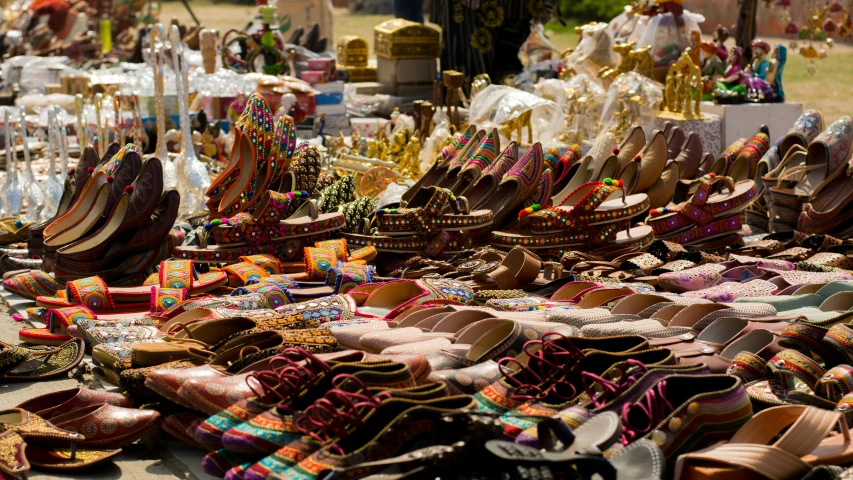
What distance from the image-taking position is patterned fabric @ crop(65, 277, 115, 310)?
141 inches

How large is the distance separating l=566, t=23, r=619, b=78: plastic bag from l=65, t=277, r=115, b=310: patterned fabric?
412 centimetres

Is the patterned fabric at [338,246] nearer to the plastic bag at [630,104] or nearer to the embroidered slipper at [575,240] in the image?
the embroidered slipper at [575,240]

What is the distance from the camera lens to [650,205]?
4.54m

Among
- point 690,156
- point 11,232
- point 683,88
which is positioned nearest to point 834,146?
point 690,156

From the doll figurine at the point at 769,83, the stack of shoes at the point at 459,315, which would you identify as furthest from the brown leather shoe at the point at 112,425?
the doll figurine at the point at 769,83

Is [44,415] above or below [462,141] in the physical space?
below

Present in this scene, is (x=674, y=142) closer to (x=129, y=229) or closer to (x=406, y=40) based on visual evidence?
(x=129, y=229)

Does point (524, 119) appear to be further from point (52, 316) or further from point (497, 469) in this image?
point (497, 469)

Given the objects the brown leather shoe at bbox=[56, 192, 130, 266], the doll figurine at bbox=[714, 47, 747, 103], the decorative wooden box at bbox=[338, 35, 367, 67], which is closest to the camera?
the brown leather shoe at bbox=[56, 192, 130, 266]

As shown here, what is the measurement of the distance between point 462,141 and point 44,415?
2.67m

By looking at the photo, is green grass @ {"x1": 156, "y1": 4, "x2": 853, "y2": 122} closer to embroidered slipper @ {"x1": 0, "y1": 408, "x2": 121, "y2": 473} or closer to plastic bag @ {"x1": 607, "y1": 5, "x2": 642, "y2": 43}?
plastic bag @ {"x1": 607, "y1": 5, "x2": 642, "y2": 43}

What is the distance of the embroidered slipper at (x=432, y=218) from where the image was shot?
407cm

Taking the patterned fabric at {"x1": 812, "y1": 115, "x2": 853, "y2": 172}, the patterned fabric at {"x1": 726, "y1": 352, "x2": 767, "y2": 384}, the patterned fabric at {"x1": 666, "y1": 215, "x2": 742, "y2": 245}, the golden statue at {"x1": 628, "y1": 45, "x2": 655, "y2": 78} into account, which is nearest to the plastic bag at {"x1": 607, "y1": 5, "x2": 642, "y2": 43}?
the golden statue at {"x1": 628, "y1": 45, "x2": 655, "y2": 78}

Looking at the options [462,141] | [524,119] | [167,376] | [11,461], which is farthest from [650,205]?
[11,461]
